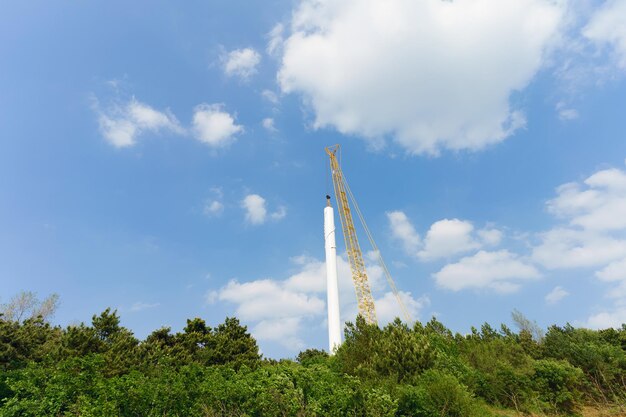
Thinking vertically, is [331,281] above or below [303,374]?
above

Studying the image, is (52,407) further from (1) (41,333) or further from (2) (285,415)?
(1) (41,333)

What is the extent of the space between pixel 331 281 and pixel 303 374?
4043cm

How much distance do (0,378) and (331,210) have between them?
48.7 m

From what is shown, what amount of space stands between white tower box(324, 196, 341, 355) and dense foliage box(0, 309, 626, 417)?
14939mm

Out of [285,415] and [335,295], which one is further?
[335,295]

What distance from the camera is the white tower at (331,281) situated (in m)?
54.0

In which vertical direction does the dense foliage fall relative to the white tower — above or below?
below

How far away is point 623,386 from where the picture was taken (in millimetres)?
29078

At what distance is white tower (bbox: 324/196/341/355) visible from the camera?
54031 mm

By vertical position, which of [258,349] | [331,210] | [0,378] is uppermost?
[331,210]

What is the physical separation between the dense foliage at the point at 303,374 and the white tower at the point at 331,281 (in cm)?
1494

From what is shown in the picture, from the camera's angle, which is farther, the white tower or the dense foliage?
the white tower

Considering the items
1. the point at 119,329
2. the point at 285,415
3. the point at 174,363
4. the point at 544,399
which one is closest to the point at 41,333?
the point at 119,329

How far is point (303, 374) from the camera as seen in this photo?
17.3m
